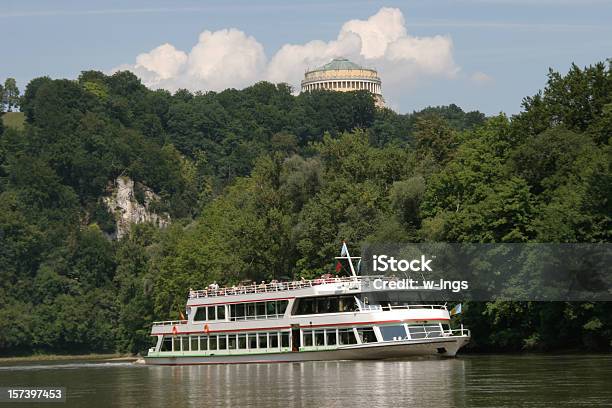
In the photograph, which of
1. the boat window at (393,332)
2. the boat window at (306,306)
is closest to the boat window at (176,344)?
the boat window at (306,306)

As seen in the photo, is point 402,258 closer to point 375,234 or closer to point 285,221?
point 375,234

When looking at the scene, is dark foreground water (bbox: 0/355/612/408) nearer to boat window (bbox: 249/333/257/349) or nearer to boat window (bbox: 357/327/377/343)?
boat window (bbox: 357/327/377/343)

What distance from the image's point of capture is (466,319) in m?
99.7

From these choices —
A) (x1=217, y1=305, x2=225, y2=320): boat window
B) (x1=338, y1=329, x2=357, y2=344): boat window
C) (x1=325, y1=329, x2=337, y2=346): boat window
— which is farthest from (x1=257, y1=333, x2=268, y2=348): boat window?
(x1=338, y1=329, x2=357, y2=344): boat window

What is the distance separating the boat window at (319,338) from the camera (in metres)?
90.2

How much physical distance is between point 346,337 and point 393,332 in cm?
379

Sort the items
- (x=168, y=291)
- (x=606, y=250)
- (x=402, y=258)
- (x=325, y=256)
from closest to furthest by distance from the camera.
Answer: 1. (x=606, y=250)
2. (x=402, y=258)
3. (x=325, y=256)
4. (x=168, y=291)

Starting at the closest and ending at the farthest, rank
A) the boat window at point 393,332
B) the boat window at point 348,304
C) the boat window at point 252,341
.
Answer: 1. the boat window at point 393,332
2. the boat window at point 348,304
3. the boat window at point 252,341

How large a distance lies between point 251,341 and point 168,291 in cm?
4533

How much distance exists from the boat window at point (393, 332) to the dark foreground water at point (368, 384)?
1779 millimetres

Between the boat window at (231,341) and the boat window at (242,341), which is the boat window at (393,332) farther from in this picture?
the boat window at (231,341)

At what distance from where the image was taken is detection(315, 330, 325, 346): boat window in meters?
90.2

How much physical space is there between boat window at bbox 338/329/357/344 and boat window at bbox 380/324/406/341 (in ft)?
7.87

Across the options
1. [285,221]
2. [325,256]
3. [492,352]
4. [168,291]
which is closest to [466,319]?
[492,352]
